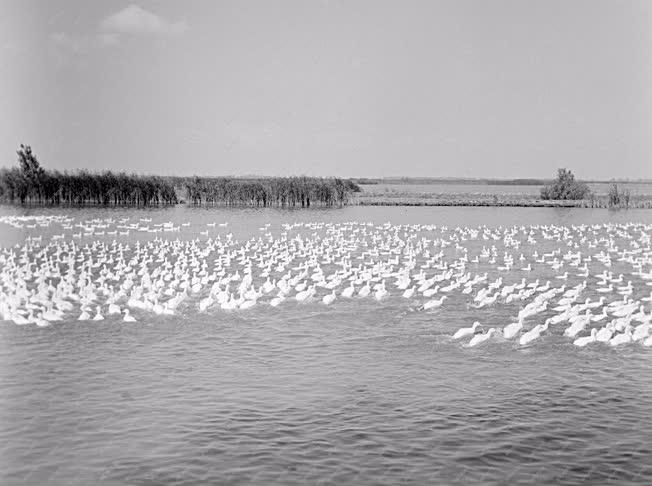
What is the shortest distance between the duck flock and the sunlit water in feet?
2.51

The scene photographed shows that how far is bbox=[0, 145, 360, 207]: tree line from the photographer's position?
70.1 m

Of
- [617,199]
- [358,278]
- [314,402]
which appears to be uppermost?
[617,199]

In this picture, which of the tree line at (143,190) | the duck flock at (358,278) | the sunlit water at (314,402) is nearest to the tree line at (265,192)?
the tree line at (143,190)

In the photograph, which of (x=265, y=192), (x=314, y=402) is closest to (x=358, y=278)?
(x=314, y=402)

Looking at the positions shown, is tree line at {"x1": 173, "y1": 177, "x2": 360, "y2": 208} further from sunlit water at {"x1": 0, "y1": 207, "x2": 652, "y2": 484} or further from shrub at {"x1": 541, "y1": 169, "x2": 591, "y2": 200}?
sunlit water at {"x1": 0, "y1": 207, "x2": 652, "y2": 484}

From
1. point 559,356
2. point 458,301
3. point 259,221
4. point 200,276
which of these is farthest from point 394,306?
point 259,221

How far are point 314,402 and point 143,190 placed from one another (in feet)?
204

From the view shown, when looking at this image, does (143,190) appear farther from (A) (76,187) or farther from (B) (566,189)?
(B) (566,189)

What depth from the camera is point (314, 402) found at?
14.9 m

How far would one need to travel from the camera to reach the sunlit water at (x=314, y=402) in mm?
12047

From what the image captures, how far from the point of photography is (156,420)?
13828 millimetres

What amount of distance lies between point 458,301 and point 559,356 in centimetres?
712

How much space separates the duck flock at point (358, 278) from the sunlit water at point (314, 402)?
2.51 ft

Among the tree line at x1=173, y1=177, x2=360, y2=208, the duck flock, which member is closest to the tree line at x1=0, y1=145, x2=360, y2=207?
the tree line at x1=173, y1=177, x2=360, y2=208
